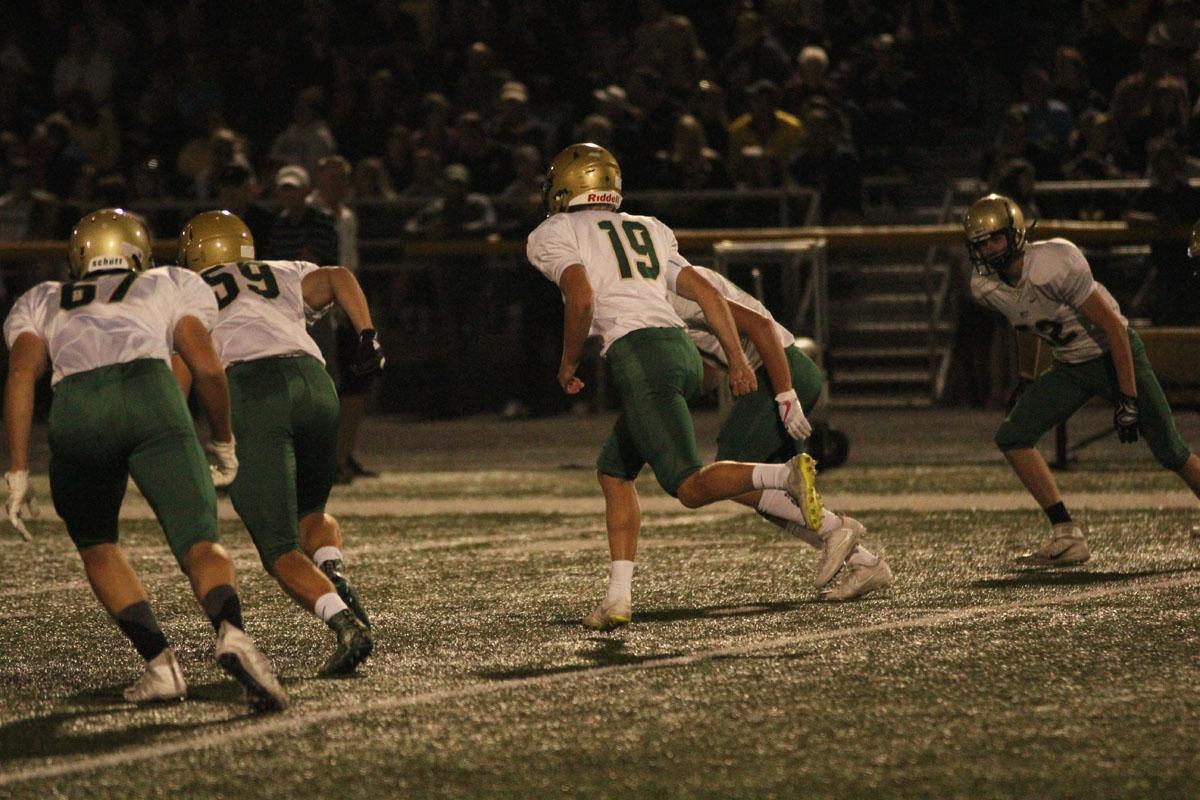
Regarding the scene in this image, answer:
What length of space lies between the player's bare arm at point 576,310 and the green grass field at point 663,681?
0.92 meters

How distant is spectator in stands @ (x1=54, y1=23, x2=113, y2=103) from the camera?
20500mm

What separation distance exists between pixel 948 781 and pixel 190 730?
6.50ft

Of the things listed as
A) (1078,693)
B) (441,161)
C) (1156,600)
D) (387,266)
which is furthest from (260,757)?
(441,161)

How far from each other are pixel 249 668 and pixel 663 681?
A: 1197 mm

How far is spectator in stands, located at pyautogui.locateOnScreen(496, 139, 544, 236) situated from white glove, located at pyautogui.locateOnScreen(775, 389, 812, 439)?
8.74 m

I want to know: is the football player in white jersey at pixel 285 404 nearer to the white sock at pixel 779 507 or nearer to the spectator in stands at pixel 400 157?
the white sock at pixel 779 507

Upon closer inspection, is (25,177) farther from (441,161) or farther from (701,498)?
(701,498)

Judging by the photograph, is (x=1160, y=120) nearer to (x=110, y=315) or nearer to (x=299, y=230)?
(x=299, y=230)

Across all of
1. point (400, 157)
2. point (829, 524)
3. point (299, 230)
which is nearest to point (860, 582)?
point (829, 524)

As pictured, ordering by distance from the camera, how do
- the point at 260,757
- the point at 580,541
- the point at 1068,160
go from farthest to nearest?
the point at 1068,160, the point at 580,541, the point at 260,757

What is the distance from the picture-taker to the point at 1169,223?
14500mm

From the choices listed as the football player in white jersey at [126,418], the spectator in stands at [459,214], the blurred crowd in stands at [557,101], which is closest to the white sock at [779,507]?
the football player in white jersey at [126,418]

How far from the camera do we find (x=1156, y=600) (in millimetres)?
7438

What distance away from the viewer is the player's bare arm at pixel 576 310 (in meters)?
7.07
